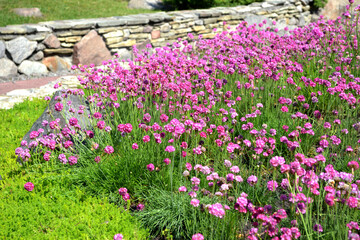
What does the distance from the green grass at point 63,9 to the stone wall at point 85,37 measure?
2.49m

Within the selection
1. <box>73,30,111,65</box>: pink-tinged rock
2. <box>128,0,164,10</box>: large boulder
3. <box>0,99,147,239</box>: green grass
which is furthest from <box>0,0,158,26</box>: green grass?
<box>0,99,147,239</box>: green grass

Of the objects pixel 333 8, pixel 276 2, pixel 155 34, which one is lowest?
pixel 155 34

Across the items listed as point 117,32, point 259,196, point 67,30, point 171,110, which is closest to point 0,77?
point 67,30

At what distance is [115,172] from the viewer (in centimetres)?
360

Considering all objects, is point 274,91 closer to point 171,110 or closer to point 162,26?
point 171,110

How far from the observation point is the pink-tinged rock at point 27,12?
1147 centimetres

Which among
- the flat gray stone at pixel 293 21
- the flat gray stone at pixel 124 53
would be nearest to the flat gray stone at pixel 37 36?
the flat gray stone at pixel 124 53

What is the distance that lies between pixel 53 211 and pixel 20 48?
626cm

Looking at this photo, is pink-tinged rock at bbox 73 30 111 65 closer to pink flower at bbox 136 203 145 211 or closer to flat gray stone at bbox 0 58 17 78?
flat gray stone at bbox 0 58 17 78

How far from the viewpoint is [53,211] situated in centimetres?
339

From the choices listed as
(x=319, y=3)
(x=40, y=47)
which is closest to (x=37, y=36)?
(x=40, y=47)

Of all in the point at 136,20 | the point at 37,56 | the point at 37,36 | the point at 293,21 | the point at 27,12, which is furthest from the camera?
the point at 293,21

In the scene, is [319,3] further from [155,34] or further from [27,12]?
[27,12]

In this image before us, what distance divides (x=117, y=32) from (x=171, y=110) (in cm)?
608
